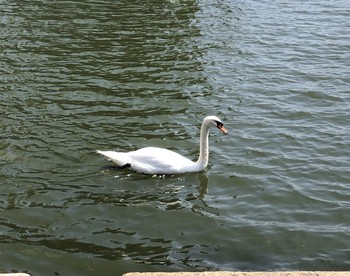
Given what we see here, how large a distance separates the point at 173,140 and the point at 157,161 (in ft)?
4.68

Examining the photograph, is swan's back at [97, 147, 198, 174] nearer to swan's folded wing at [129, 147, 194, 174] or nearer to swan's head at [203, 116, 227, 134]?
swan's folded wing at [129, 147, 194, 174]

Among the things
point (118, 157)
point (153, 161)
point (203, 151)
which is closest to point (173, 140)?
point (203, 151)

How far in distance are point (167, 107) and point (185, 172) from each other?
9.25 ft

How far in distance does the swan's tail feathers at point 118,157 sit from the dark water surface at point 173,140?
0.20 meters

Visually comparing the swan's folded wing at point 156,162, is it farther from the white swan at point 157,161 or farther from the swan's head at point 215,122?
the swan's head at point 215,122

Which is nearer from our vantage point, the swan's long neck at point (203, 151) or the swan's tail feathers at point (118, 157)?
the swan's tail feathers at point (118, 157)

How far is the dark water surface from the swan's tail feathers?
20 centimetres

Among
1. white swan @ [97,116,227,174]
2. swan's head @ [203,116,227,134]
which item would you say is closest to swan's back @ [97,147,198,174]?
white swan @ [97,116,227,174]

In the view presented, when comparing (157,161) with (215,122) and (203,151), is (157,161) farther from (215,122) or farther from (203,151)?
(215,122)

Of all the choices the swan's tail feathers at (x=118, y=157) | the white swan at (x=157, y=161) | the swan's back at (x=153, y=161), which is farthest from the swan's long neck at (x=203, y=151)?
the swan's tail feathers at (x=118, y=157)

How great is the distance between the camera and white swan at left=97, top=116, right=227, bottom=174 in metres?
9.81

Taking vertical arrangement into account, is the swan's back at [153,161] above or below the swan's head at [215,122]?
below

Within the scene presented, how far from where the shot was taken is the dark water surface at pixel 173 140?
7840 mm

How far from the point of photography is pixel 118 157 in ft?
32.4
